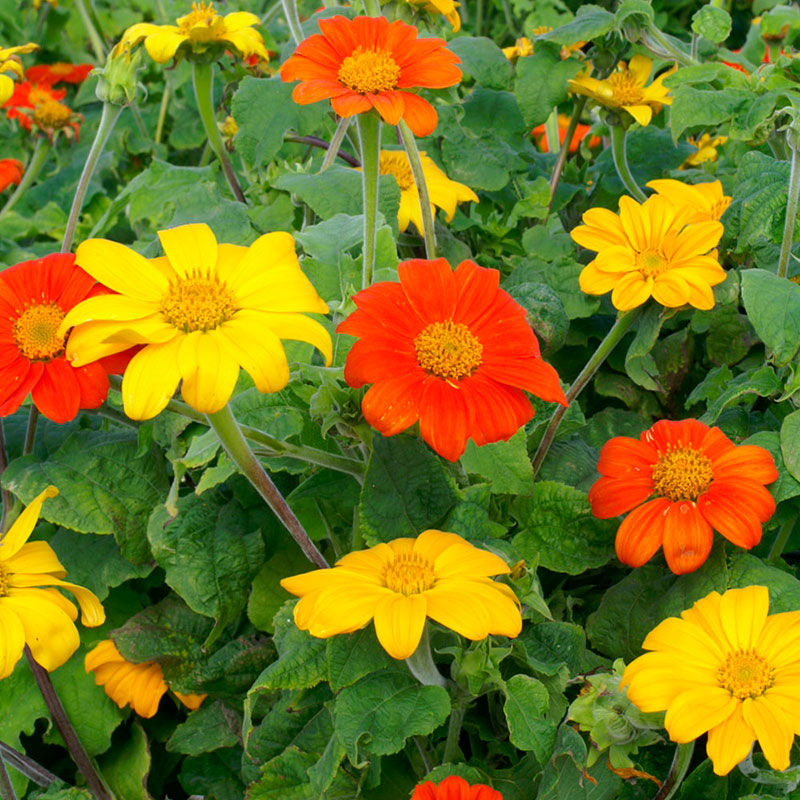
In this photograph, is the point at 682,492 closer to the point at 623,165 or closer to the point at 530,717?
the point at 530,717

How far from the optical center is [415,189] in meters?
1.19

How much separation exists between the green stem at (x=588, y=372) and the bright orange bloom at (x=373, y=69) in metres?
0.23

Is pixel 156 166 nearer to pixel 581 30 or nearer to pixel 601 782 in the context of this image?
pixel 581 30

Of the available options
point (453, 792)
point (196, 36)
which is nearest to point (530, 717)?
point (453, 792)

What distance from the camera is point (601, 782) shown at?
0.77 meters

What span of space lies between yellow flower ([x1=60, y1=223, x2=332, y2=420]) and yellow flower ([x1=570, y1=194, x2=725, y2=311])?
298 millimetres

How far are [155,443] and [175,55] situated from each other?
1.45 ft

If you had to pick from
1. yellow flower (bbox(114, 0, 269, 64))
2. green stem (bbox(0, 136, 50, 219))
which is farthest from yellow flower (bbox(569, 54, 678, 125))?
green stem (bbox(0, 136, 50, 219))

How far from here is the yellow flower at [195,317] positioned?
0.62 m

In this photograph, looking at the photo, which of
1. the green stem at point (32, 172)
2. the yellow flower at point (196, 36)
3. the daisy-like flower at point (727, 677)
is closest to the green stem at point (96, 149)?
the yellow flower at point (196, 36)

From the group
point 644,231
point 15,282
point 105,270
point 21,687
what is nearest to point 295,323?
point 105,270

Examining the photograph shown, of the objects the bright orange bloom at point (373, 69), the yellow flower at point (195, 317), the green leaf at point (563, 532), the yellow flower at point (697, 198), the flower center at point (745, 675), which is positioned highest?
the bright orange bloom at point (373, 69)

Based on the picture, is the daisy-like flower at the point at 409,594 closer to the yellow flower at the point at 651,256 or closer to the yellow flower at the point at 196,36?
the yellow flower at the point at 651,256

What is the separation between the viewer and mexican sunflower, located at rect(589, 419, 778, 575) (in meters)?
0.80
